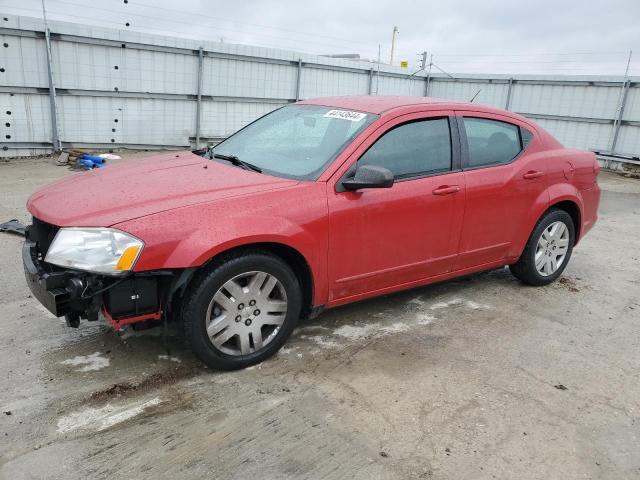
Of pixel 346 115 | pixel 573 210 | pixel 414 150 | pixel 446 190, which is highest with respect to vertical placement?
pixel 346 115

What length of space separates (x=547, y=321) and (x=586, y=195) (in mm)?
1488

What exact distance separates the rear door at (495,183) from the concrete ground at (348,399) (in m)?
0.55

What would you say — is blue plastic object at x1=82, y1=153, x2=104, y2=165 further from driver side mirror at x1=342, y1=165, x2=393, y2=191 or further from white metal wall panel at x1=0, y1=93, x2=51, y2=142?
driver side mirror at x1=342, y1=165, x2=393, y2=191

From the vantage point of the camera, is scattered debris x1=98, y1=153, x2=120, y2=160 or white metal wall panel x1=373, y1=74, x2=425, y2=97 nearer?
scattered debris x1=98, y1=153, x2=120, y2=160

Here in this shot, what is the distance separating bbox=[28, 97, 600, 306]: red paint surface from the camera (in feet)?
9.70

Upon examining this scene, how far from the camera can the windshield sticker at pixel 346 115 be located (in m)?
3.81

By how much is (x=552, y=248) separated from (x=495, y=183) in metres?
1.14

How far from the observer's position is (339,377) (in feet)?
10.7

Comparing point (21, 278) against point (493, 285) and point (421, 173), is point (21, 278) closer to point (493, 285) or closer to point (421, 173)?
point (421, 173)

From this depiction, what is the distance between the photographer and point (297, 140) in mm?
3912

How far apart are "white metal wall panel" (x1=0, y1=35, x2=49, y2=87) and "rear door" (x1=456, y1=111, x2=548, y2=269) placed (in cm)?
814

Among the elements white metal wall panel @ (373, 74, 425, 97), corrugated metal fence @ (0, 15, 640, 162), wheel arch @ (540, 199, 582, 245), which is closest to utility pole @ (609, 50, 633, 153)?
corrugated metal fence @ (0, 15, 640, 162)

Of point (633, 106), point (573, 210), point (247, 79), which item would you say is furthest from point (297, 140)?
point (633, 106)

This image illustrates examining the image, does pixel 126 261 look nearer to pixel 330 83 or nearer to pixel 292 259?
pixel 292 259
